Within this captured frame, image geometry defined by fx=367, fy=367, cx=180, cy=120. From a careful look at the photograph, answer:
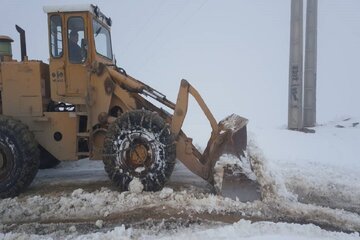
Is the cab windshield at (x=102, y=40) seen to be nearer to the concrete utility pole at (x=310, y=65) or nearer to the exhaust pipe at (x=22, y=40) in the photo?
the exhaust pipe at (x=22, y=40)

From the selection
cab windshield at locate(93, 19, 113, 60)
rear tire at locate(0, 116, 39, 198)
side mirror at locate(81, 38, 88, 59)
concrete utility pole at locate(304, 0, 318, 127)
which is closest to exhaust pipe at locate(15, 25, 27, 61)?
side mirror at locate(81, 38, 88, 59)

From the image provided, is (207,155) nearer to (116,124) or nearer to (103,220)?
(116,124)

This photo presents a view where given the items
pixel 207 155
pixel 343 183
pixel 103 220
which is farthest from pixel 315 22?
pixel 103 220

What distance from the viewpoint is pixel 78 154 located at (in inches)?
239

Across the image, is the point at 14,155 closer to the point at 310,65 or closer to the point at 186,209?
the point at 186,209

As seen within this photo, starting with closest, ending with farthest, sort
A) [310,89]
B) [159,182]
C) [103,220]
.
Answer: [103,220]
[159,182]
[310,89]

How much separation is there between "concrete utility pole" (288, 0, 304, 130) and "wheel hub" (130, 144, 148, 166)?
8940 millimetres

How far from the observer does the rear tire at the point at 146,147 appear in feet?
18.0

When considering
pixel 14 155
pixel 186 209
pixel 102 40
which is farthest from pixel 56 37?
pixel 186 209

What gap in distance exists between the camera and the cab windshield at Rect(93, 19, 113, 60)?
6.28m

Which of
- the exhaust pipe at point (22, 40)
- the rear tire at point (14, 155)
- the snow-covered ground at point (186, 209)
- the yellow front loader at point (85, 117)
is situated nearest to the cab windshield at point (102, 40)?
the yellow front loader at point (85, 117)

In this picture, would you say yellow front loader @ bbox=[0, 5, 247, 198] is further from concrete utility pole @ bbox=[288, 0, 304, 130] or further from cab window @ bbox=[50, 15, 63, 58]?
concrete utility pole @ bbox=[288, 0, 304, 130]

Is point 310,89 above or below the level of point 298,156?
above

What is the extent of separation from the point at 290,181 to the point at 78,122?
12.6 feet
